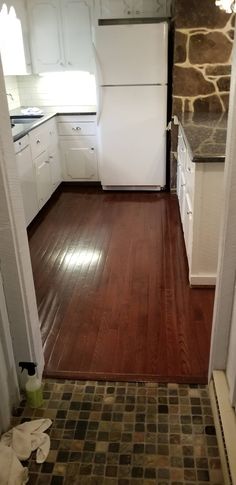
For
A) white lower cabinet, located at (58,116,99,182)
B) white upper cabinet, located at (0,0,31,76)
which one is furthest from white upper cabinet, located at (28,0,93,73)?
white lower cabinet, located at (58,116,99,182)

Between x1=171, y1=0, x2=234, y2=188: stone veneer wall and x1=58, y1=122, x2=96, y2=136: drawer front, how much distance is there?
95 cm

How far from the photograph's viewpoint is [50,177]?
167 inches

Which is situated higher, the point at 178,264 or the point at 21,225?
the point at 21,225

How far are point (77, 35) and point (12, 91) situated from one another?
3.29ft

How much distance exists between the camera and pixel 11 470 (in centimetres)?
147

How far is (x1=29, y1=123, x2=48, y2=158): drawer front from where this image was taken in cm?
362

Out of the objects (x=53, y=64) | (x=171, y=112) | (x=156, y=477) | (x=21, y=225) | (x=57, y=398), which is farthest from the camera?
(x=53, y=64)

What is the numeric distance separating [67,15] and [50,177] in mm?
1695

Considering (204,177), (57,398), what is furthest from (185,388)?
(204,177)

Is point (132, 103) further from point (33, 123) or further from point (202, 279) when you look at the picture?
point (202, 279)

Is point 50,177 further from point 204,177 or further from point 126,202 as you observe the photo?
point 204,177

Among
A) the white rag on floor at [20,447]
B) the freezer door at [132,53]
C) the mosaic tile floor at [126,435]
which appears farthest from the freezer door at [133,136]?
the white rag on floor at [20,447]

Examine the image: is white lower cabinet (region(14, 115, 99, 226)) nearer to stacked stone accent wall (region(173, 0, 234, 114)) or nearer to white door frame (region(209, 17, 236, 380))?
stacked stone accent wall (region(173, 0, 234, 114))

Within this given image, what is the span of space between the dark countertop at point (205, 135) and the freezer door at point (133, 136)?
1.24ft
